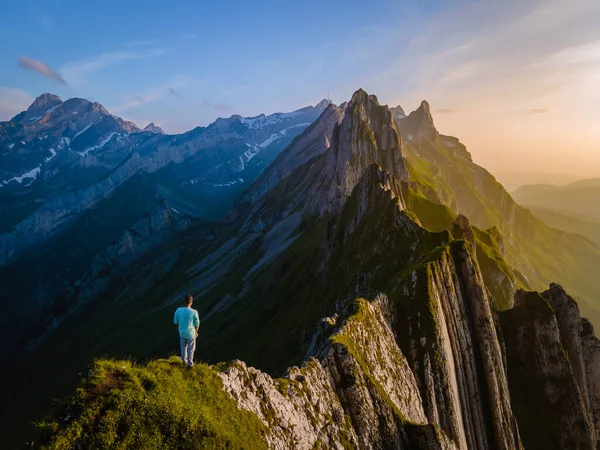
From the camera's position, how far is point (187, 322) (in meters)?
20.8

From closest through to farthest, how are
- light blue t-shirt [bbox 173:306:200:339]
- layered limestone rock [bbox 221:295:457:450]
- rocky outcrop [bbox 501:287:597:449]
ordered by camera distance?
1. light blue t-shirt [bbox 173:306:200:339]
2. layered limestone rock [bbox 221:295:457:450]
3. rocky outcrop [bbox 501:287:597:449]

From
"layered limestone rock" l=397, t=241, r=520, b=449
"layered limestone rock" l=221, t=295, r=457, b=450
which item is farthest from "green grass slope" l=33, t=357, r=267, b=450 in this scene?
"layered limestone rock" l=397, t=241, r=520, b=449

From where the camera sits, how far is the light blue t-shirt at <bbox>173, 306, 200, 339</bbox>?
2048cm

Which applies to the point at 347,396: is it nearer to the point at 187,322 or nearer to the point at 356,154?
the point at 187,322

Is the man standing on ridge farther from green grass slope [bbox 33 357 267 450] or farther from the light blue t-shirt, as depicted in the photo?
green grass slope [bbox 33 357 267 450]

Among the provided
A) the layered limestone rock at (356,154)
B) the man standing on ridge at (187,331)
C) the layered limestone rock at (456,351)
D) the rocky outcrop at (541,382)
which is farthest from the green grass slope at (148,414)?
the layered limestone rock at (356,154)

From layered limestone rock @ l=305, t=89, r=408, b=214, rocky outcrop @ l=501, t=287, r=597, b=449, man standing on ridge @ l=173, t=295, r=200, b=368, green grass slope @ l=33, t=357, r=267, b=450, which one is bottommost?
rocky outcrop @ l=501, t=287, r=597, b=449

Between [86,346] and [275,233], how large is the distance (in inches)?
4393

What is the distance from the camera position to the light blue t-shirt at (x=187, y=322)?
2048cm

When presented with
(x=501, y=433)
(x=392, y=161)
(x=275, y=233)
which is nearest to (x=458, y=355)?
(x=501, y=433)

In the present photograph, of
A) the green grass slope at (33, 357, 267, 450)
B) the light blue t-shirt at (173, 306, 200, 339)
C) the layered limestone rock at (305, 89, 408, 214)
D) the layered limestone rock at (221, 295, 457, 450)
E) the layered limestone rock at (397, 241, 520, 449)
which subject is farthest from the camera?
the layered limestone rock at (305, 89, 408, 214)

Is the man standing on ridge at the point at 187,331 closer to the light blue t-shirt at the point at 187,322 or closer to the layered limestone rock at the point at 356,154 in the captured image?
the light blue t-shirt at the point at 187,322

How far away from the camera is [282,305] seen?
3799 inches

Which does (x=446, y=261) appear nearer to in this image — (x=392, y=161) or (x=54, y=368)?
(x=392, y=161)
